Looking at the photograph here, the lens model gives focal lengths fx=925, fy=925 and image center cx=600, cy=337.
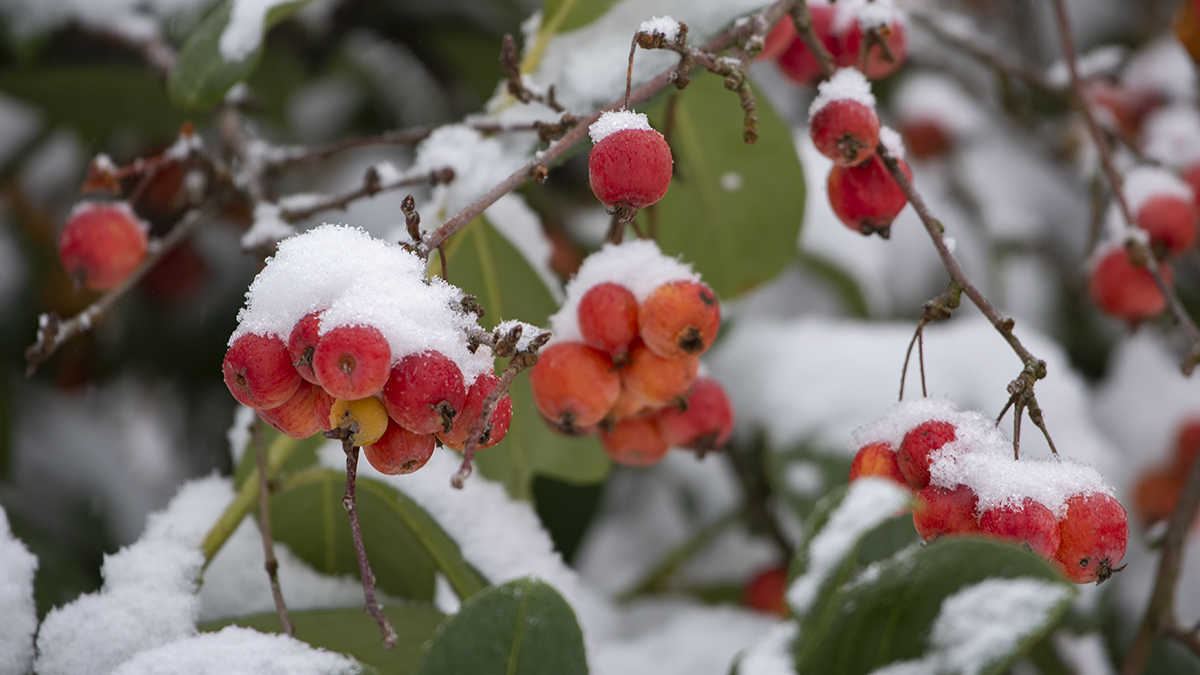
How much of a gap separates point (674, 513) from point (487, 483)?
828 mm

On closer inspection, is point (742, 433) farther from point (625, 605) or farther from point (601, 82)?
point (601, 82)

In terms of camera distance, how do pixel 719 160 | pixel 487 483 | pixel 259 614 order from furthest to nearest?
pixel 719 160, pixel 487 483, pixel 259 614

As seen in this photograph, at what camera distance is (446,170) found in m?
0.98

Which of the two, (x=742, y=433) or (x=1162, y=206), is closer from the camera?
(x=1162, y=206)

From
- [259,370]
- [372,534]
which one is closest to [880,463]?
[259,370]

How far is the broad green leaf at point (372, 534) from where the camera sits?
39.4 inches

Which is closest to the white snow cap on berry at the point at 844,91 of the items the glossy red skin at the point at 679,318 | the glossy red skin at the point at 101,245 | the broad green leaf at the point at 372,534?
the glossy red skin at the point at 679,318

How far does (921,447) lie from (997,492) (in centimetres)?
6

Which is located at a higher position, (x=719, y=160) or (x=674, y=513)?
(x=719, y=160)

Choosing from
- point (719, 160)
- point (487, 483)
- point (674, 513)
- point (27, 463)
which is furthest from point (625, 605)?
point (27, 463)

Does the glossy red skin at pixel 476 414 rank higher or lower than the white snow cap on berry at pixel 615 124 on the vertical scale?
lower

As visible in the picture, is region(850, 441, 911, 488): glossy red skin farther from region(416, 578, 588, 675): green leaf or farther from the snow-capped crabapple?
the snow-capped crabapple

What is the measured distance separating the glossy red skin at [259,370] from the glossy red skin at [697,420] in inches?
18.0

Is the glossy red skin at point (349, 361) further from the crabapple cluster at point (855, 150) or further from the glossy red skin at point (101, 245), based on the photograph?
the glossy red skin at point (101, 245)
